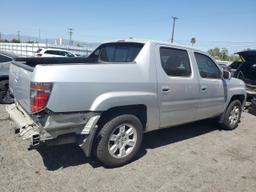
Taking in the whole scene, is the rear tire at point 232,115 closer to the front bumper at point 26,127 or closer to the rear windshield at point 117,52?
the rear windshield at point 117,52

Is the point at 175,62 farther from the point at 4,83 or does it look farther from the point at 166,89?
the point at 4,83

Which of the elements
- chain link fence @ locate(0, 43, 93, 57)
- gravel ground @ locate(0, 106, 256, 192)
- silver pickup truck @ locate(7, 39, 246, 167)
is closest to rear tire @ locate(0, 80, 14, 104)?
gravel ground @ locate(0, 106, 256, 192)

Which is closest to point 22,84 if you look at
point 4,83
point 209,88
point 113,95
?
point 113,95

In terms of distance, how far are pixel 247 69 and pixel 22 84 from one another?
9.37 m

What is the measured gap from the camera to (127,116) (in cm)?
394

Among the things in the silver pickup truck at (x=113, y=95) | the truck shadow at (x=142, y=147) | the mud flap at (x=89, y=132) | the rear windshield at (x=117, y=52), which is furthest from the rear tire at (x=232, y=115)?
the mud flap at (x=89, y=132)

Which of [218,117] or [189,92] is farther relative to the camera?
[218,117]

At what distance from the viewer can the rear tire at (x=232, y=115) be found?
626cm

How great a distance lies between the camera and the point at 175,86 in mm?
4488

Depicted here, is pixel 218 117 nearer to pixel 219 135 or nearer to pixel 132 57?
pixel 219 135

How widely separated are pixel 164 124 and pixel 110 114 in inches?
46.7

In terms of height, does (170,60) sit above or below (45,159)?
above

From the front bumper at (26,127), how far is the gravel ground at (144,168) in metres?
0.58

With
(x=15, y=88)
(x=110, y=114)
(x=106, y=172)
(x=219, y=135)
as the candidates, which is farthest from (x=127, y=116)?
(x=219, y=135)
